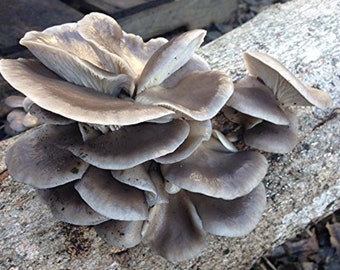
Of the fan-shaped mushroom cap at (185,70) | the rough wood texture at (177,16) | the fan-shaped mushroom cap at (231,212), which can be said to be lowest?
the rough wood texture at (177,16)

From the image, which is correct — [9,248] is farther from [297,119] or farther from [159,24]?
[159,24]

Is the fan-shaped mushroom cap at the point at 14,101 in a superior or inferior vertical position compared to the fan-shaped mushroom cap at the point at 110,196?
inferior

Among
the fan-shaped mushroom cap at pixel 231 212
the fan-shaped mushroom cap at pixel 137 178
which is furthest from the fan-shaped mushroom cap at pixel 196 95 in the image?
the fan-shaped mushroom cap at pixel 231 212

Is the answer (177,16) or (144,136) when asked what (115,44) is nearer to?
(144,136)

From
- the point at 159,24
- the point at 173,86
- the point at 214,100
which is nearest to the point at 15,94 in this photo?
the point at 159,24

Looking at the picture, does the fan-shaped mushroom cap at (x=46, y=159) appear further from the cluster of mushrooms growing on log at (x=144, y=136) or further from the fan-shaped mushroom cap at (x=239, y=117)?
the fan-shaped mushroom cap at (x=239, y=117)

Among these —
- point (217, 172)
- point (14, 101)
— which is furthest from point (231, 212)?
point (14, 101)
